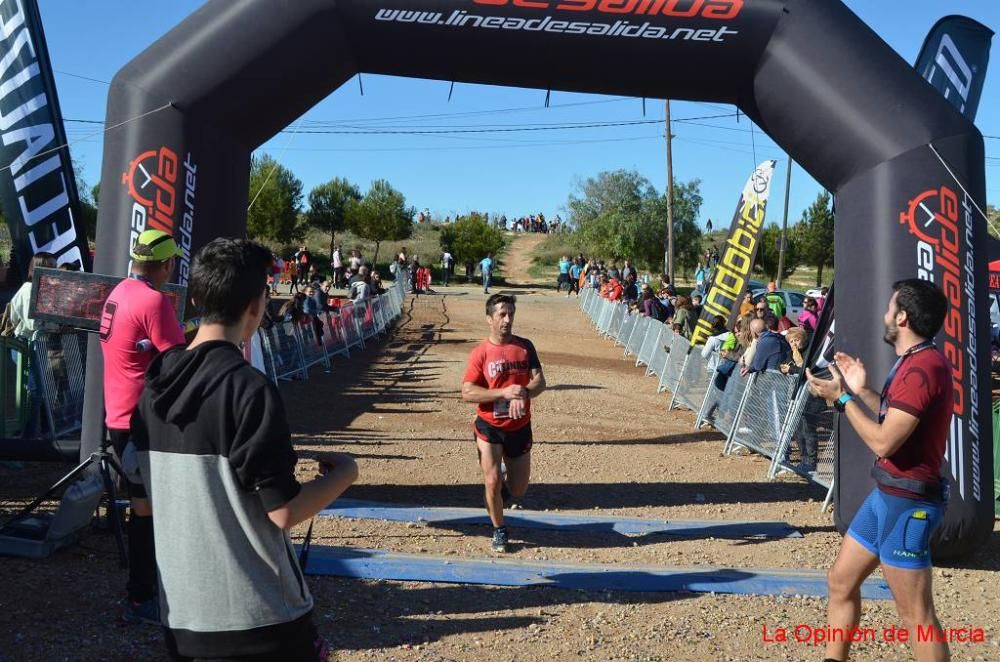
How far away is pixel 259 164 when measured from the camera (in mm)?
49781

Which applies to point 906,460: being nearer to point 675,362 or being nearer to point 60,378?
point 60,378

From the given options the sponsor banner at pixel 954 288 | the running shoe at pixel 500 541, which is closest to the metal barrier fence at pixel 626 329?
the sponsor banner at pixel 954 288

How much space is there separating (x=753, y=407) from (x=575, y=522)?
366cm

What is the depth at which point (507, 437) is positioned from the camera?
20.2 ft

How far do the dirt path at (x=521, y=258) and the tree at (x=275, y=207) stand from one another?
509 inches

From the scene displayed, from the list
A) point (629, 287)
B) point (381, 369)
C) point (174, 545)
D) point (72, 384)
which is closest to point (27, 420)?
point (72, 384)

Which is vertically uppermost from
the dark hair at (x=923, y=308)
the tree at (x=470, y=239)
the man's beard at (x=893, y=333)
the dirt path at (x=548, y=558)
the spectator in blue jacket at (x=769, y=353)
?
the tree at (x=470, y=239)

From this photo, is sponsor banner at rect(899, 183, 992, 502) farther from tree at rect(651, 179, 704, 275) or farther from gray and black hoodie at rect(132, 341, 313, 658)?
tree at rect(651, 179, 704, 275)

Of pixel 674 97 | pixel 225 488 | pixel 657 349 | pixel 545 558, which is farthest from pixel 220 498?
pixel 657 349

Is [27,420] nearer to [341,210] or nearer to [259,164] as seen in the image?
[259,164]

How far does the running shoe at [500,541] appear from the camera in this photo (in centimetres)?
607

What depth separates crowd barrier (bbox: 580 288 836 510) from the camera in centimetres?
834

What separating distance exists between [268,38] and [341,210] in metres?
49.0

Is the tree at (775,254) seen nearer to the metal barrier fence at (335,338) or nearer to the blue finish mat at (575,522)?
the metal barrier fence at (335,338)
